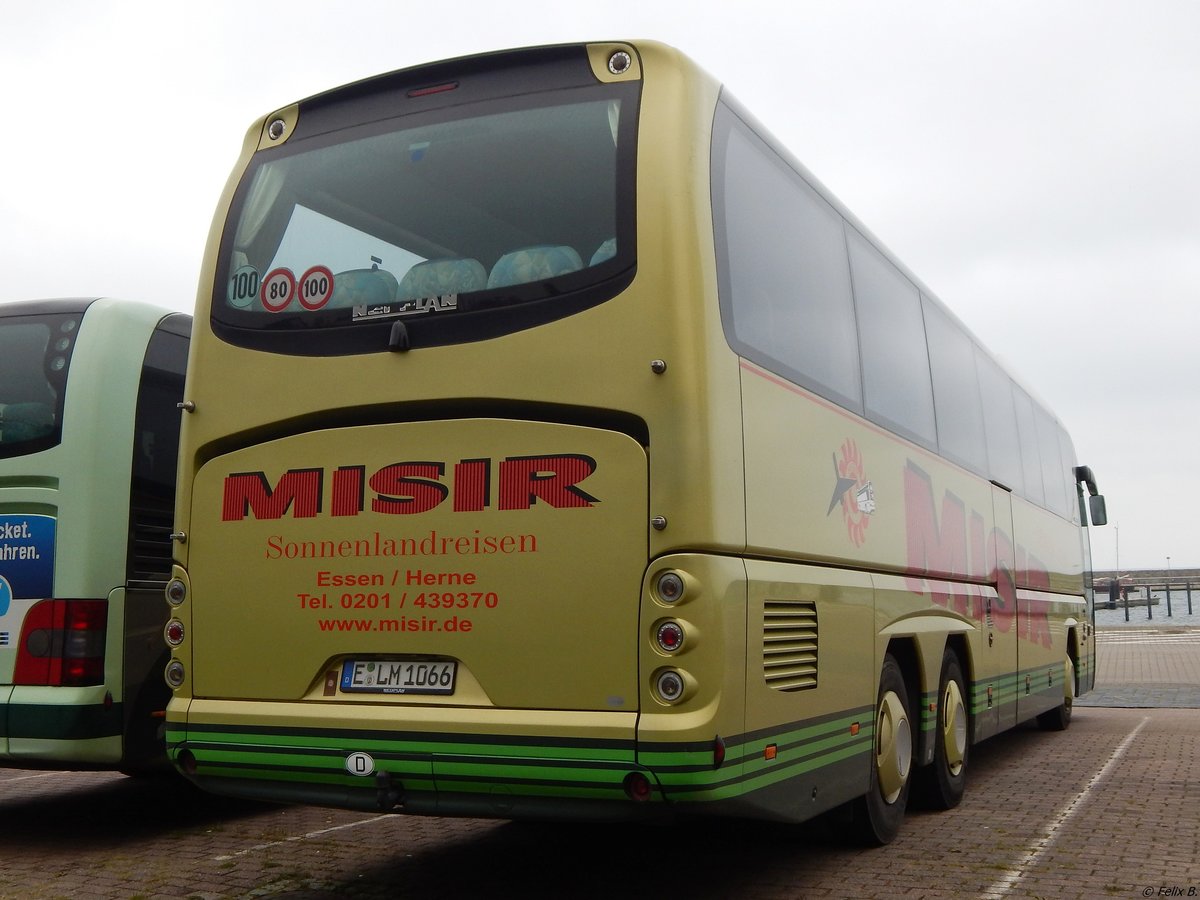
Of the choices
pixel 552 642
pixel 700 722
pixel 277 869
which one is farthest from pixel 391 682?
pixel 277 869

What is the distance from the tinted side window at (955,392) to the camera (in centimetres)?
904

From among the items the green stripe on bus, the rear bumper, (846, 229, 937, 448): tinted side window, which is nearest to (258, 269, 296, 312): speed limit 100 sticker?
the rear bumper

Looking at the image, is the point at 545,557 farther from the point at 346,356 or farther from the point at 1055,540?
the point at 1055,540

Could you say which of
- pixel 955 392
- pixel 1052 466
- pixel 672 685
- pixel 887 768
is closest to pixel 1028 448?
pixel 1052 466

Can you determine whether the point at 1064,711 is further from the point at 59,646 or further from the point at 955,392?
the point at 59,646

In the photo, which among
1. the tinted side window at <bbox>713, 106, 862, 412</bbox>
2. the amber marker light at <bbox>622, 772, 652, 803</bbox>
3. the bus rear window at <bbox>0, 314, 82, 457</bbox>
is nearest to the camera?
the amber marker light at <bbox>622, 772, 652, 803</bbox>

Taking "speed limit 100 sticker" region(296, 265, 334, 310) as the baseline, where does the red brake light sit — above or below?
below

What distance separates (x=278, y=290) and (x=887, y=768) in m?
4.00

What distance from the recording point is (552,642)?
4.99 meters

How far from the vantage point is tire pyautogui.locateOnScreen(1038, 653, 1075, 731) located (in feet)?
45.6

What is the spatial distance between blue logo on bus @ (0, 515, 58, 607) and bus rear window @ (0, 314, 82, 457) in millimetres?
439

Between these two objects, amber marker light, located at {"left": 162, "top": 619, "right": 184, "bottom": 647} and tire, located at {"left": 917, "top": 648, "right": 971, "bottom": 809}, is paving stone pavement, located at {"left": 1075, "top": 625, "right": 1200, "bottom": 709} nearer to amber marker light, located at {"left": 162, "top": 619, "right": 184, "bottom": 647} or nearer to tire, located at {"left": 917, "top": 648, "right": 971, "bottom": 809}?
tire, located at {"left": 917, "top": 648, "right": 971, "bottom": 809}

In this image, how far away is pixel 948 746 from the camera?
855cm

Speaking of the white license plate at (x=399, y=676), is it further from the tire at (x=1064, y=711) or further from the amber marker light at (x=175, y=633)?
the tire at (x=1064, y=711)
